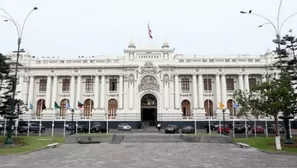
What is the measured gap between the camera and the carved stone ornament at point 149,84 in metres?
49.7

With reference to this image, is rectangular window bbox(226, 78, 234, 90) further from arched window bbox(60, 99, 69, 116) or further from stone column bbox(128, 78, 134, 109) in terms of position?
arched window bbox(60, 99, 69, 116)

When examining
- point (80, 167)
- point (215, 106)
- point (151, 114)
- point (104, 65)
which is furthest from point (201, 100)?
point (80, 167)

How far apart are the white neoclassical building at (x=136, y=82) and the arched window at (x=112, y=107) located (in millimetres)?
206

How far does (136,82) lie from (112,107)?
735 cm

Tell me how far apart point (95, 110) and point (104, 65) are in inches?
376

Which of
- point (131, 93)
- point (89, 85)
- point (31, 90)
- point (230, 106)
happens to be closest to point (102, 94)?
point (89, 85)

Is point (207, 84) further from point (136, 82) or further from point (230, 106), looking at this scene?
point (136, 82)

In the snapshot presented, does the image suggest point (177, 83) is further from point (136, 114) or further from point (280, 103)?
point (280, 103)

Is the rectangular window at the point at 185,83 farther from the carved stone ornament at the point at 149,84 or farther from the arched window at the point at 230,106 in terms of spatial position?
the arched window at the point at 230,106

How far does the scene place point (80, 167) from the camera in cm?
1216

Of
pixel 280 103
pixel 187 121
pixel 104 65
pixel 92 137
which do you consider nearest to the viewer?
pixel 280 103

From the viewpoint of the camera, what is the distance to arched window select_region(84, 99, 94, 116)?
5093 cm

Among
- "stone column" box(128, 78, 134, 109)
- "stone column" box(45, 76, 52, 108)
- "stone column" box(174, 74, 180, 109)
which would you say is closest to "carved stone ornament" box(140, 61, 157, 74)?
"stone column" box(128, 78, 134, 109)

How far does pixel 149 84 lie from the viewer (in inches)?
1964
